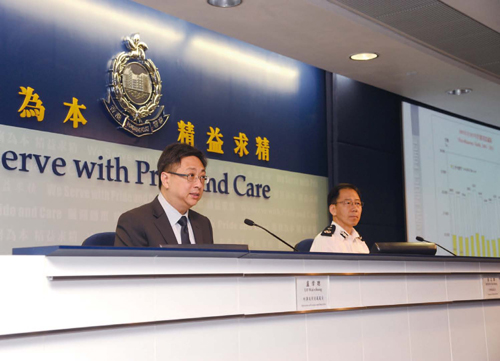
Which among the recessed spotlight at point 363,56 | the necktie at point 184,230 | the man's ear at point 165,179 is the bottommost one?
the necktie at point 184,230

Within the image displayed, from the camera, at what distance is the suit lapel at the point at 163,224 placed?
110 inches

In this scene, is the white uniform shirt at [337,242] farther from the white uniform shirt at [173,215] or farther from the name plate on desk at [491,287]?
the white uniform shirt at [173,215]

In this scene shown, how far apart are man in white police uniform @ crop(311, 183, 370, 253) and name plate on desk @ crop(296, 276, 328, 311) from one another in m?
1.25

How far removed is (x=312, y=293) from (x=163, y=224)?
813 millimetres

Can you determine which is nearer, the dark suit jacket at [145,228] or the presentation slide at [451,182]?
the dark suit jacket at [145,228]

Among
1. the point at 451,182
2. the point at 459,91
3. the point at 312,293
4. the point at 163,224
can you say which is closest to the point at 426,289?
the point at 312,293

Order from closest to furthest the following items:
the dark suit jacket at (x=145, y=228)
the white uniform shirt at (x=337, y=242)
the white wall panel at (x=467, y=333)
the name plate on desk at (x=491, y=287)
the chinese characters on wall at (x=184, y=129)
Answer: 1. the dark suit jacket at (x=145, y=228)
2. the white wall panel at (x=467, y=333)
3. the name plate on desk at (x=491, y=287)
4. the chinese characters on wall at (x=184, y=129)
5. the white uniform shirt at (x=337, y=242)

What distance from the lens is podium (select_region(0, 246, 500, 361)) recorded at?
1.73m

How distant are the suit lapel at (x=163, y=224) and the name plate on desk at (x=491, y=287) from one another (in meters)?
1.90

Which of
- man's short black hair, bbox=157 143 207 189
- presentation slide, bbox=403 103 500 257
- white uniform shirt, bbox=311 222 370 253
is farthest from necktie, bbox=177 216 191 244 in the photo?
presentation slide, bbox=403 103 500 257

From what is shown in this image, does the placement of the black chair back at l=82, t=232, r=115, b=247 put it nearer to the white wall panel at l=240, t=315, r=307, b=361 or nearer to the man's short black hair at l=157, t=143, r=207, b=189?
the man's short black hair at l=157, t=143, r=207, b=189

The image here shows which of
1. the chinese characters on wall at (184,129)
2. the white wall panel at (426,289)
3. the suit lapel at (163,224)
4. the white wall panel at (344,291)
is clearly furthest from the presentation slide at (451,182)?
the suit lapel at (163,224)

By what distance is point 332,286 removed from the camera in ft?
8.48

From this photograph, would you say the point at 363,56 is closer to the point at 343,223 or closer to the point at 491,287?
the point at 343,223
